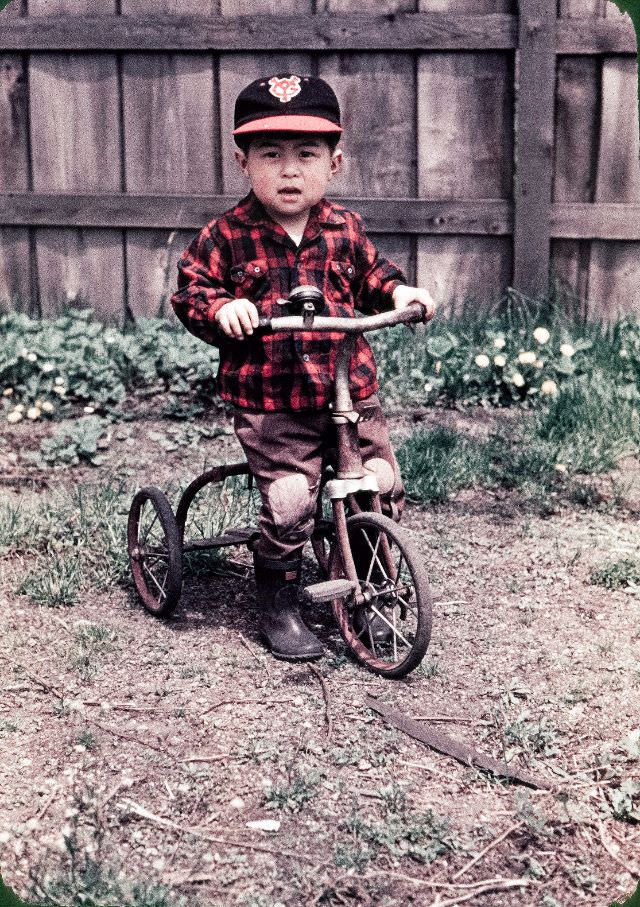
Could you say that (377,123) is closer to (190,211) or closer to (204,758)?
(190,211)

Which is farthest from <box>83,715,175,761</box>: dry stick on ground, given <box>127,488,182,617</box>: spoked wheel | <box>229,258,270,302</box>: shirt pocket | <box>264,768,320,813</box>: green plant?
<box>229,258,270,302</box>: shirt pocket

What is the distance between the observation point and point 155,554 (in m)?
3.52

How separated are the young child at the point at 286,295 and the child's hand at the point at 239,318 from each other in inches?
2.2

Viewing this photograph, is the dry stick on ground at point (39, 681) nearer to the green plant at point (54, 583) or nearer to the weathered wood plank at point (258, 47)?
the green plant at point (54, 583)

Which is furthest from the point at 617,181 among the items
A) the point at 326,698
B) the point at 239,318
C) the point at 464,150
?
the point at 326,698

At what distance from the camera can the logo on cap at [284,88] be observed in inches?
114

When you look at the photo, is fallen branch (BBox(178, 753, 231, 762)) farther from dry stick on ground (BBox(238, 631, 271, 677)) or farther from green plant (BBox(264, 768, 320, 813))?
dry stick on ground (BBox(238, 631, 271, 677))

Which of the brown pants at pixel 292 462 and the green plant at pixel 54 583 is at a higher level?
the brown pants at pixel 292 462

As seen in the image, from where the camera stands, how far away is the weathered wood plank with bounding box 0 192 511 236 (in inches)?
228

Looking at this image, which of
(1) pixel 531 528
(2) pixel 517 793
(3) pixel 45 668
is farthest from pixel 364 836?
(1) pixel 531 528

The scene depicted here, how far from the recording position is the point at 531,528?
4.10 meters

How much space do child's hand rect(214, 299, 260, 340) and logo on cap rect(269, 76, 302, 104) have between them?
512mm

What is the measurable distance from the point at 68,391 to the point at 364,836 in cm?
355

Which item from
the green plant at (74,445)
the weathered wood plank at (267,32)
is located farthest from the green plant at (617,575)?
the weathered wood plank at (267,32)
